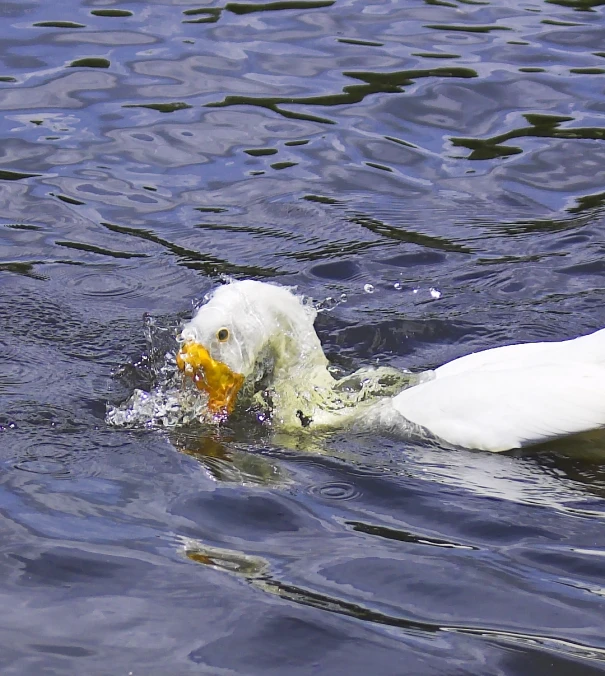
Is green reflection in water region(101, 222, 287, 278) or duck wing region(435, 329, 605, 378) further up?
duck wing region(435, 329, 605, 378)

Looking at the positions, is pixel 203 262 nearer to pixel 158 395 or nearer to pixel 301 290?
pixel 301 290

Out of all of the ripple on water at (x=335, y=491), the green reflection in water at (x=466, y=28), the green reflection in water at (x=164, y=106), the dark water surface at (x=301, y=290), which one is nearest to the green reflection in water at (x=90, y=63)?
the dark water surface at (x=301, y=290)

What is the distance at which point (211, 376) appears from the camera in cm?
603

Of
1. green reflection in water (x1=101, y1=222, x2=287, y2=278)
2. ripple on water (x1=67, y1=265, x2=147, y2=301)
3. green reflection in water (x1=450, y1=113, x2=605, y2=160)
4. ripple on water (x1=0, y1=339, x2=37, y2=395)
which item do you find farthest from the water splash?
green reflection in water (x1=450, y1=113, x2=605, y2=160)

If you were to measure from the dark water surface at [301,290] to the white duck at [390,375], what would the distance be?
166 mm

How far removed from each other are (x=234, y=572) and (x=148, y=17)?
8030 mm

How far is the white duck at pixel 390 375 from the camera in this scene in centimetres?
526

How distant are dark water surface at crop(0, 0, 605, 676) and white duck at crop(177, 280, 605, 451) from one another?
166 millimetres

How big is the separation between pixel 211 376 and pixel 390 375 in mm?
995

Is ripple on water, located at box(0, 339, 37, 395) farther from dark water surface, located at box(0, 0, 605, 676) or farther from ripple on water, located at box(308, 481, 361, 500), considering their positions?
ripple on water, located at box(308, 481, 361, 500)

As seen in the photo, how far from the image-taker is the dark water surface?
12.8 feet

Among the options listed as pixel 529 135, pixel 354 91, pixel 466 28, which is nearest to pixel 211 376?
pixel 529 135

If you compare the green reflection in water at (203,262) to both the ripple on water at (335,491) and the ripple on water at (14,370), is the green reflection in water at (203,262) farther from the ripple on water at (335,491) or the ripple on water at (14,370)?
the ripple on water at (335,491)

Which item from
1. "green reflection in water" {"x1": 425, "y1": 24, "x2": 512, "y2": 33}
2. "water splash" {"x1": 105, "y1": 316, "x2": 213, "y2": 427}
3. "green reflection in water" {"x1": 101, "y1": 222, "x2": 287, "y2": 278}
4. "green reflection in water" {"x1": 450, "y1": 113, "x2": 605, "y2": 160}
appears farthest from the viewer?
"green reflection in water" {"x1": 425, "y1": 24, "x2": 512, "y2": 33}
